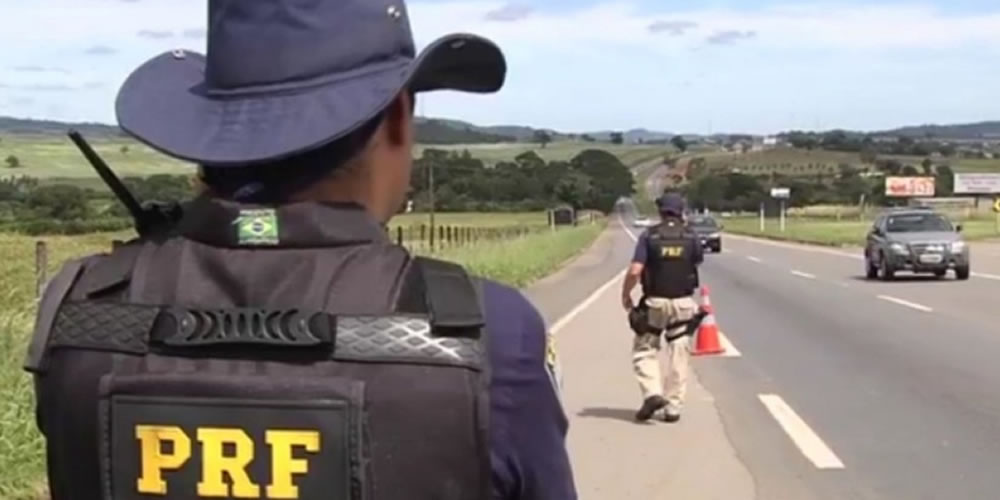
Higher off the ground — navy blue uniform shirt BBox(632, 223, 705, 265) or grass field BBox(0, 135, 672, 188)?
grass field BBox(0, 135, 672, 188)

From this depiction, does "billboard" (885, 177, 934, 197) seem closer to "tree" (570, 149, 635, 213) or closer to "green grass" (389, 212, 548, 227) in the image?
"tree" (570, 149, 635, 213)

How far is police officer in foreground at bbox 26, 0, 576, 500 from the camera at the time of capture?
183 centimetres

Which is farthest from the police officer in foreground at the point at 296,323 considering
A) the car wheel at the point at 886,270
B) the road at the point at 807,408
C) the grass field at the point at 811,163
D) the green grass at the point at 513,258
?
the grass field at the point at 811,163

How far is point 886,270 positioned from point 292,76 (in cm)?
3159

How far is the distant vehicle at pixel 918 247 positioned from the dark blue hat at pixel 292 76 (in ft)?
102

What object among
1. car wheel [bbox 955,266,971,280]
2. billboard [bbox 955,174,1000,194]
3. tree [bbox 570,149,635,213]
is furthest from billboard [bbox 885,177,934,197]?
car wheel [bbox 955,266,971,280]

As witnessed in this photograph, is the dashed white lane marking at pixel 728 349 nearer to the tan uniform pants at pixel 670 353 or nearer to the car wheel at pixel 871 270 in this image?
the tan uniform pants at pixel 670 353

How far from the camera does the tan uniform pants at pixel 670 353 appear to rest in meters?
11.2

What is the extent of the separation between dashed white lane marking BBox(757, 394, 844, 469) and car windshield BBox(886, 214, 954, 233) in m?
20.9

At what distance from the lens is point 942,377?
1384 centimetres

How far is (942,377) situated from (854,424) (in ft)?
10.3

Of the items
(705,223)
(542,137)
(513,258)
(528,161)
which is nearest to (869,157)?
(542,137)

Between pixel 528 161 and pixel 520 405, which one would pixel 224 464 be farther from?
pixel 528 161

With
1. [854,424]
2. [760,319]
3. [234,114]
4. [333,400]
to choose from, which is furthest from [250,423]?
[760,319]
